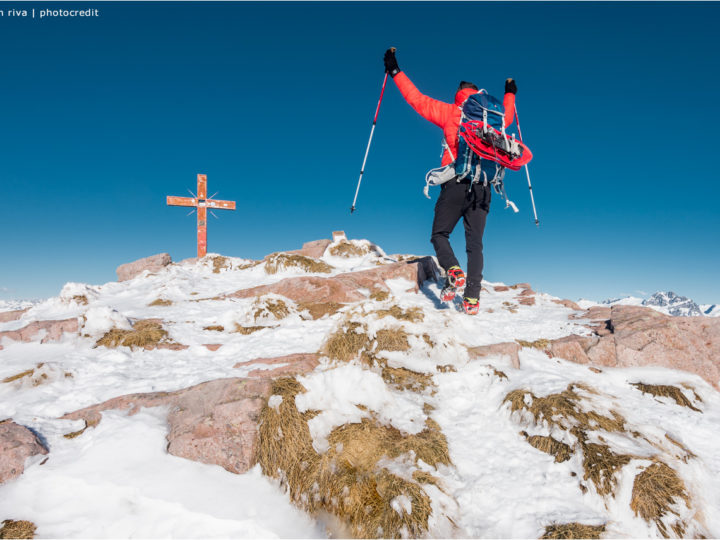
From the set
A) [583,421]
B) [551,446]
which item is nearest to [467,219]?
[583,421]

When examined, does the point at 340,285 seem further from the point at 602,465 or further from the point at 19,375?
the point at 602,465

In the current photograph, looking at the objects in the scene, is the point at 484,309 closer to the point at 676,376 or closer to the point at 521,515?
the point at 676,376

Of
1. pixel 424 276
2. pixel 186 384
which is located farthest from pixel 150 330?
pixel 424 276

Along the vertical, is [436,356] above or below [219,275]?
below

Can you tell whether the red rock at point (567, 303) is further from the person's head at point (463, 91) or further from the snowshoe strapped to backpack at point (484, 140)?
the person's head at point (463, 91)

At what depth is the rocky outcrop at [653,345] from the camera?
5082 mm

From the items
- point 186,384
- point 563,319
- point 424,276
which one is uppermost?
point 424,276

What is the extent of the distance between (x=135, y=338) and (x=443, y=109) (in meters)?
7.73

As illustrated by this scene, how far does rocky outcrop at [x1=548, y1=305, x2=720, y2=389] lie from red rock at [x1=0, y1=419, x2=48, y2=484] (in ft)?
22.7

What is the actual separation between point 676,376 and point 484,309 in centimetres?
414

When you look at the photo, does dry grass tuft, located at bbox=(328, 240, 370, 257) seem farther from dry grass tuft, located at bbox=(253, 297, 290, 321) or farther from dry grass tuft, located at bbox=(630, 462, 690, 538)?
dry grass tuft, located at bbox=(630, 462, 690, 538)

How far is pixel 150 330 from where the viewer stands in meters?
6.88

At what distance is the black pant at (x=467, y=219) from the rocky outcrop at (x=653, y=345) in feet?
6.62

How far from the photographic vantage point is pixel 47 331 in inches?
275
